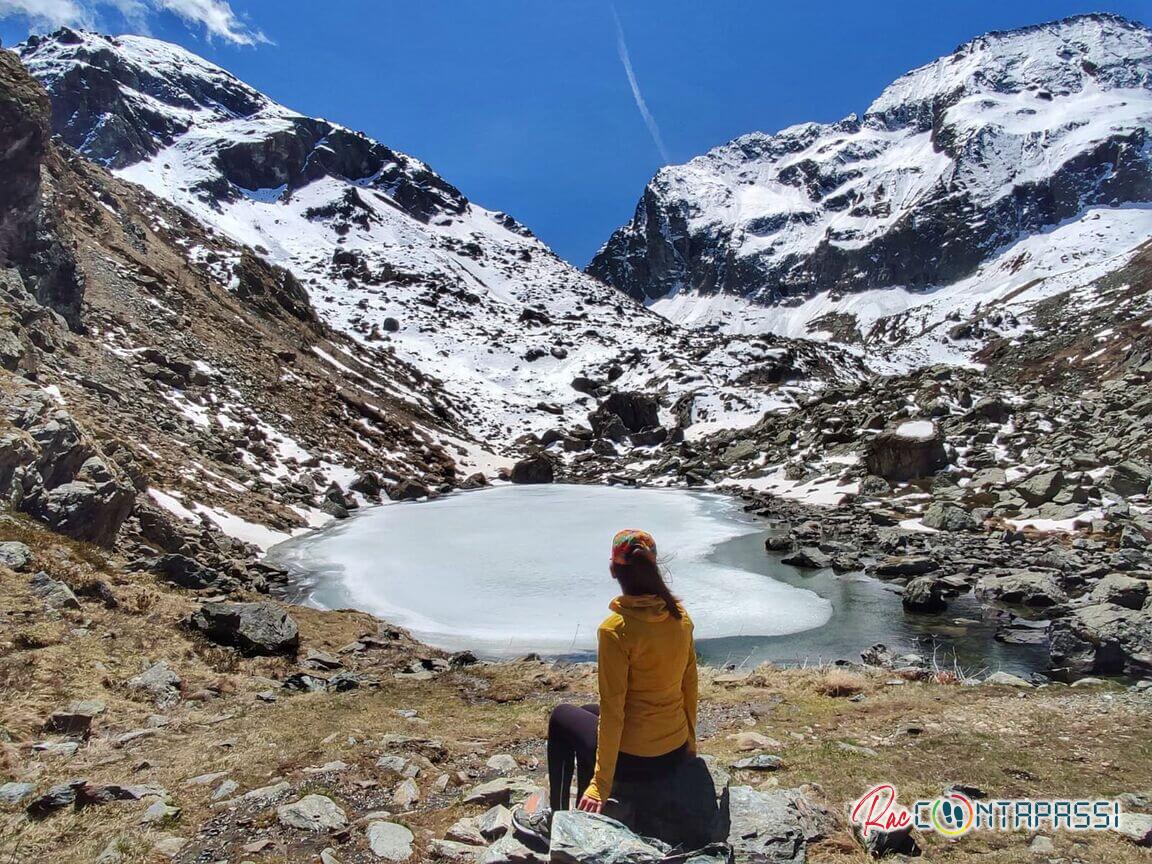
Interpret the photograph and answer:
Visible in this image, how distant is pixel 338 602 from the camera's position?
1914cm

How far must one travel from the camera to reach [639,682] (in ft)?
13.7

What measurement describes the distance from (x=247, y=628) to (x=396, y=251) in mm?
133558

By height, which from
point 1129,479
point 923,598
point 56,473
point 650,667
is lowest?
point 650,667

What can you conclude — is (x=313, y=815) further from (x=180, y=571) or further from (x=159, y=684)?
(x=180, y=571)

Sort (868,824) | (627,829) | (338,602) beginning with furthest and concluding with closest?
(338,602)
(868,824)
(627,829)

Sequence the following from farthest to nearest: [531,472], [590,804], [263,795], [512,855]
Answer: [531,472] → [263,795] → [512,855] → [590,804]

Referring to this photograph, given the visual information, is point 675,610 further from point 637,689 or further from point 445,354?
point 445,354

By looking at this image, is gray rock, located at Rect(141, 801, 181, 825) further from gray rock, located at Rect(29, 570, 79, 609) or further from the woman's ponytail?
gray rock, located at Rect(29, 570, 79, 609)

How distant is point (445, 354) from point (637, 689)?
95507 mm

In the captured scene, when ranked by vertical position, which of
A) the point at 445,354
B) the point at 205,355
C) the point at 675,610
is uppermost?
the point at 445,354

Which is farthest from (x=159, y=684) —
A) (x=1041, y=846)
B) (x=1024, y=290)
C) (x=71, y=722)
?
(x=1024, y=290)

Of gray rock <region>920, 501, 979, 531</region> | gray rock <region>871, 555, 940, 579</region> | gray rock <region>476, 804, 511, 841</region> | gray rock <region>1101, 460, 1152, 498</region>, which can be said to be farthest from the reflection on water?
gray rock <region>1101, 460, 1152, 498</region>

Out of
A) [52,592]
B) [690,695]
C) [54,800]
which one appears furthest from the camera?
[52,592]

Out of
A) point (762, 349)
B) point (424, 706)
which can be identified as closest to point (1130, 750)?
point (424, 706)
